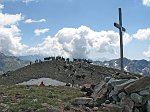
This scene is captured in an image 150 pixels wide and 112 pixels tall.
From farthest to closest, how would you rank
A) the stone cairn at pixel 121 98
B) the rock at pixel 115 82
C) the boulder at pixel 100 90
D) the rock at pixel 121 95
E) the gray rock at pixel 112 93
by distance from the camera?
1. the boulder at pixel 100 90
2. the rock at pixel 115 82
3. the gray rock at pixel 112 93
4. the rock at pixel 121 95
5. the stone cairn at pixel 121 98

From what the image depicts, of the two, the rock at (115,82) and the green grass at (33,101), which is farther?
the rock at (115,82)

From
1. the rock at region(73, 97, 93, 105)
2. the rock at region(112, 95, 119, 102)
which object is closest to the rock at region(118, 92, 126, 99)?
the rock at region(112, 95, 119, 102)

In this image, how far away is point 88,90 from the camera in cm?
2739

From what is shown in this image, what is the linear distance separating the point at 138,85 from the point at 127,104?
1518mm

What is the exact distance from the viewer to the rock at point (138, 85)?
2227cm

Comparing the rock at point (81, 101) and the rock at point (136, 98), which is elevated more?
the rock at point (136, 98)

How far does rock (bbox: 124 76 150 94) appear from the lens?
2227 centimetres

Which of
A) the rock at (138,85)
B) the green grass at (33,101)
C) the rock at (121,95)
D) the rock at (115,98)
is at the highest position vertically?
the rock at (138,85)

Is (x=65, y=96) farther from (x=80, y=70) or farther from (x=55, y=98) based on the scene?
(x=80, y=70)

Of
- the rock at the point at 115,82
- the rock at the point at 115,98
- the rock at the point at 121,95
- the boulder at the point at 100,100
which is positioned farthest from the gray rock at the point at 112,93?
the rock at the point at 115,82

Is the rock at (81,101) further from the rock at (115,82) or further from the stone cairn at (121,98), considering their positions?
the rock at (115,82)

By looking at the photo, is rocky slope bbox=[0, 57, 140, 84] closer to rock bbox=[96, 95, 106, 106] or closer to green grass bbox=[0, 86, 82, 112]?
green grass bbox=[0, 86, 82, 112]

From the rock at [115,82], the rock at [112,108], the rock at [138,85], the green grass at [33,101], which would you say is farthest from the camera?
the rock at [115,82]

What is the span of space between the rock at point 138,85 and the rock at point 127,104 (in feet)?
1.72
